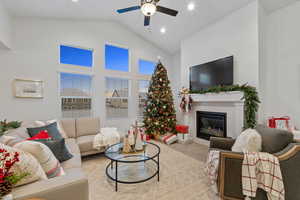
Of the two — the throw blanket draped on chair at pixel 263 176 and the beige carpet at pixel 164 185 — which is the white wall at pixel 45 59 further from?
the throw blanket draped on chair at pixel 263 176

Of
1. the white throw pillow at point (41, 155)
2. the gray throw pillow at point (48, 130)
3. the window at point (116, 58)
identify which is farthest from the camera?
the window at point (116, 58)

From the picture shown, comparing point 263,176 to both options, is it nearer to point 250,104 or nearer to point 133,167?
point 250,104

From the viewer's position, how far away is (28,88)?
3.28m

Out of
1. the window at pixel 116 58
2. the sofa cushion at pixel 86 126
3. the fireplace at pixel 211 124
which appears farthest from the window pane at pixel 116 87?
the fireplace at pixel 211 124

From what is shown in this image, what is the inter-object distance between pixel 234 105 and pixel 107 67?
3.81 m

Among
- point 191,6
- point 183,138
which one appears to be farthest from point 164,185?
point 191,6

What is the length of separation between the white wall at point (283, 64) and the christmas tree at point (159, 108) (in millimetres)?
2464

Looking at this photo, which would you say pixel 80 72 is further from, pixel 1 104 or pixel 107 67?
pixel 1 104

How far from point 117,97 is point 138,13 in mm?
2669

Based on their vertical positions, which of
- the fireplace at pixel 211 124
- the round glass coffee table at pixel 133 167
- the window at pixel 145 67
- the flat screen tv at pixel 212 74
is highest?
the window at pixel 145 67

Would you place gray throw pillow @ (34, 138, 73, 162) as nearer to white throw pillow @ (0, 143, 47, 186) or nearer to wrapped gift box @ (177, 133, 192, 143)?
white throw pillow @ (0, 143, 47, 186)

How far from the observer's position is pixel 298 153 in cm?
147

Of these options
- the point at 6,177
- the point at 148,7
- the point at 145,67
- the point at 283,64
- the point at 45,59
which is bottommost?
the point at 6,177

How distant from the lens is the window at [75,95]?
3803 millimetres
